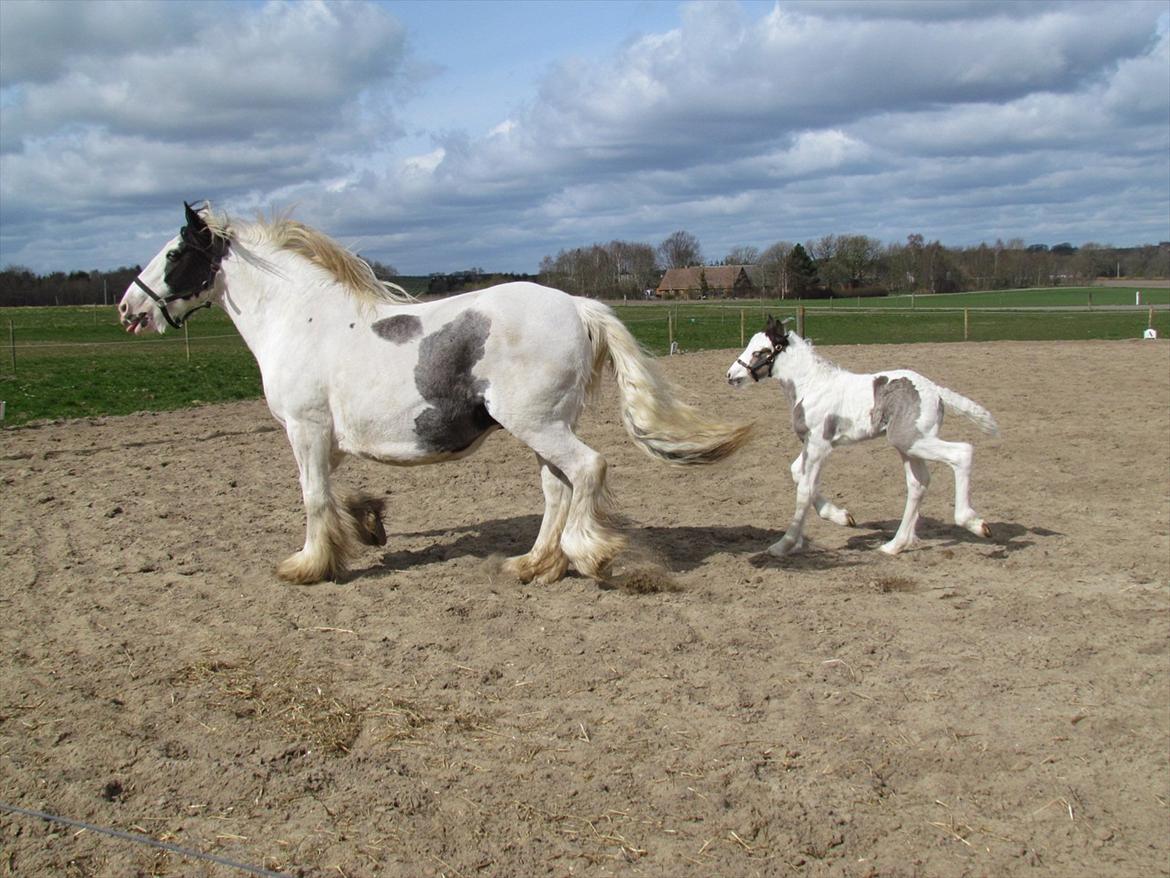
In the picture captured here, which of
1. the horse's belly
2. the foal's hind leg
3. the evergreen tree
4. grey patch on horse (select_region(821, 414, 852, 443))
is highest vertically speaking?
the evergreen tree

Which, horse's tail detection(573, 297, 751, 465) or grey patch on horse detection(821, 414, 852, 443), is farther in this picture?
grey patch on horse detection(821, 414, 852, 443)

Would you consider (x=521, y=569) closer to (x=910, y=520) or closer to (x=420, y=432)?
(x=420, y=432)

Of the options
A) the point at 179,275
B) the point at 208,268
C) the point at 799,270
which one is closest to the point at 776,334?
the point at 208,268

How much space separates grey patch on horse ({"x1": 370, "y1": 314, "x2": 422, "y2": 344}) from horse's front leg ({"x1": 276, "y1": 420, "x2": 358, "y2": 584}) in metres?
0.73

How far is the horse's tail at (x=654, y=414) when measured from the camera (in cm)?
634

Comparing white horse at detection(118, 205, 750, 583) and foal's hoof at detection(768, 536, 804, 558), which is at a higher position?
white horse at detection(118, 205, 750, 583)

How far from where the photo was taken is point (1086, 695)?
15.3 ft

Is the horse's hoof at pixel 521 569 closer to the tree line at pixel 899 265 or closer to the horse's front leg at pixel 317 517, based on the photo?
the horse's front leg at pixel 317 517

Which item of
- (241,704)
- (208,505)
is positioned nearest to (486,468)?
(208,505)

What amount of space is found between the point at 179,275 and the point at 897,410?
528 cm

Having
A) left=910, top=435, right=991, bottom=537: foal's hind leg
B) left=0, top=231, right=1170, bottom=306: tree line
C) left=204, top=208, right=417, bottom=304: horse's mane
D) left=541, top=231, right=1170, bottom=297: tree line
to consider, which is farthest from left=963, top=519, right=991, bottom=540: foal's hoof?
left=541, top=231, right=1170, bottom=297: tree line

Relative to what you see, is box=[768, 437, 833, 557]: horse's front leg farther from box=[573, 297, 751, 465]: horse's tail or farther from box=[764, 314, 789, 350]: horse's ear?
box=[573, 297, 751, 465]: horse's tail

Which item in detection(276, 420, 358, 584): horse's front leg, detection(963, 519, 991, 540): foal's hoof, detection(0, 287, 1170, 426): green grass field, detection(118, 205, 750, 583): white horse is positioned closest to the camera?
detection(118, 205, 750, 583): white horse

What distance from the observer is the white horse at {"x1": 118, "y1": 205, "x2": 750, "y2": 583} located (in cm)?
618
